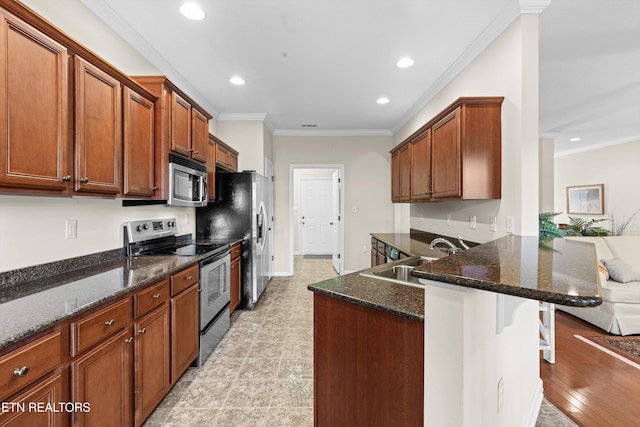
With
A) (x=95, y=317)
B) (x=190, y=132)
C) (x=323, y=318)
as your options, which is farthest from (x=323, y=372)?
(x=190, y=132)

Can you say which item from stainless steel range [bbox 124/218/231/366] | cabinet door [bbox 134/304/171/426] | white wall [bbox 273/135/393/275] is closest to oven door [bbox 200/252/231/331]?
stainless steel range [bbox 124/218/231/366]

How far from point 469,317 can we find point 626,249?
13.7 ft

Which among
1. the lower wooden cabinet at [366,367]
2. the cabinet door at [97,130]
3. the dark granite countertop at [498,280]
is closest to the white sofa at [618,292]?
the dark granite countertop at [498,280]

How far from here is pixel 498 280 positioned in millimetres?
800

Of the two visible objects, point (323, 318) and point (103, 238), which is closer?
point (323, 318)

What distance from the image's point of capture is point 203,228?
3639 millimetres

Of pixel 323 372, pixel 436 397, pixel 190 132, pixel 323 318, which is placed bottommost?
pixel 323 372

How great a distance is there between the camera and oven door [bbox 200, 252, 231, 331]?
2.41 meters

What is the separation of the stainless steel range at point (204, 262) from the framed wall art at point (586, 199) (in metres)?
7.88

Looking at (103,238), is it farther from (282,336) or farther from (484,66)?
(484,66)

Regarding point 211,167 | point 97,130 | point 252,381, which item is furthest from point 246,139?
point 252,381

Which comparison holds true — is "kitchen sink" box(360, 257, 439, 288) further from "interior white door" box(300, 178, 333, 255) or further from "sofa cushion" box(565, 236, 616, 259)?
"interior white door" box(300, 178, 333, 255)

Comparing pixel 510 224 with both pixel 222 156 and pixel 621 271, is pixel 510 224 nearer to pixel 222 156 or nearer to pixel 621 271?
pixel 621 271

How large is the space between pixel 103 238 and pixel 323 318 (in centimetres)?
174
